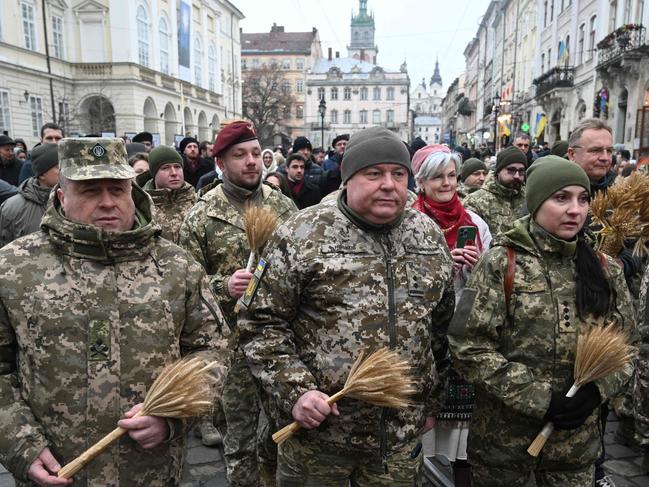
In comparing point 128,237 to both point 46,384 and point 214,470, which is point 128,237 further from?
point 214,470

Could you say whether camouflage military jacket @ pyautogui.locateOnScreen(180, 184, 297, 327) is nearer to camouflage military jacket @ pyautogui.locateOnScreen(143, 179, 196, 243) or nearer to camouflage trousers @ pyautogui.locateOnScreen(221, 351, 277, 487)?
camouflage trousers @ pyautogui.locateOnScreen(221, 351, 277, 487)

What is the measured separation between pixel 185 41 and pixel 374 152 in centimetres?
Result: 4708

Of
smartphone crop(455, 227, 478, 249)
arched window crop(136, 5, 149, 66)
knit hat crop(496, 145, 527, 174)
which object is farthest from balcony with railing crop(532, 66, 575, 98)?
smartphone crop(455, 227, 478, 249)

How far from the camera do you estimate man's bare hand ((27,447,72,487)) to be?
1.83 metres

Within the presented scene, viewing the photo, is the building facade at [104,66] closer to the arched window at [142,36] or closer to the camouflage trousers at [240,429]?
the arched window at [142,36]

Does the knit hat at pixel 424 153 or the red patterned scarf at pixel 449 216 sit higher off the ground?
the knit hat at pixel 424 153

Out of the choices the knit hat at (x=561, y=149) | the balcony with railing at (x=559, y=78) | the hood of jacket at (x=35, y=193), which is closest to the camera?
the hood of jacket at (x=35, y=193)

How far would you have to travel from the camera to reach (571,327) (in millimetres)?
2451

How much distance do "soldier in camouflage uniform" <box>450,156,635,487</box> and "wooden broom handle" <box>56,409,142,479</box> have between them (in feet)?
5.08

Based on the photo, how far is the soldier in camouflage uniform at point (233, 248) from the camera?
335cm

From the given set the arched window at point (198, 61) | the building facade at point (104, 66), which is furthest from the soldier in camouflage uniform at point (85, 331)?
the arched window at point (198, 61)

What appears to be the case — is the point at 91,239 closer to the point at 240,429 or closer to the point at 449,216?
the point at 240,429

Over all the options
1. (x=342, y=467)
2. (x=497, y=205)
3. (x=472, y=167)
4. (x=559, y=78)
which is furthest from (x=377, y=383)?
(x=559, y=78)

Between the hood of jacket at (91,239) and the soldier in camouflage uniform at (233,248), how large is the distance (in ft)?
3.88
